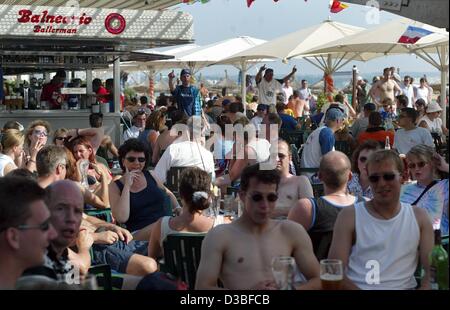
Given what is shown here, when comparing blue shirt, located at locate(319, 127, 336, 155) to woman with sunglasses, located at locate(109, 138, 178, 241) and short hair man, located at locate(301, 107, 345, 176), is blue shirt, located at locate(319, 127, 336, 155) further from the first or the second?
woman with sunglasses, located at locate(109, 138, 178, 241)

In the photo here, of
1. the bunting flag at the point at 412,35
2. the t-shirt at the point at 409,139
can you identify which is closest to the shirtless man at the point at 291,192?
the t-shirt at the point at 409,139

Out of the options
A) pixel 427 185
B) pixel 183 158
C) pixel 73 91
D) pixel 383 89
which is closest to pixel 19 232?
pixel 427 185

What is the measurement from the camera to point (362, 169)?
21.8 ft

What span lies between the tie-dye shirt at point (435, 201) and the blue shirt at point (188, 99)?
9165 millimetres

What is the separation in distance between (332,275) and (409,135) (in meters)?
6.62

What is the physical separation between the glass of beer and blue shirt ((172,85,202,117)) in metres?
11.3

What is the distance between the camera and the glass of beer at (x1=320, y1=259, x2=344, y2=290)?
358cm

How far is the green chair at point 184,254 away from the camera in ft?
16.3

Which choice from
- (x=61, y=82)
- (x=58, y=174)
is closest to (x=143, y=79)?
(x=61, y=82)

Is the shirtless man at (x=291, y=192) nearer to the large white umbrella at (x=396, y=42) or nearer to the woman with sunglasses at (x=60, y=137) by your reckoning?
the woman with sunglasses at (x=60, y=137)

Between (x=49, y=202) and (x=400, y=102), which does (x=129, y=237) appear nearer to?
(x=49, y=202)

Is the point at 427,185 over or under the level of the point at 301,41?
under

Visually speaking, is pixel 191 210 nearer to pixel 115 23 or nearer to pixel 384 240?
pixel 384 240

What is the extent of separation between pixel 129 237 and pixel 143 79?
186ft
